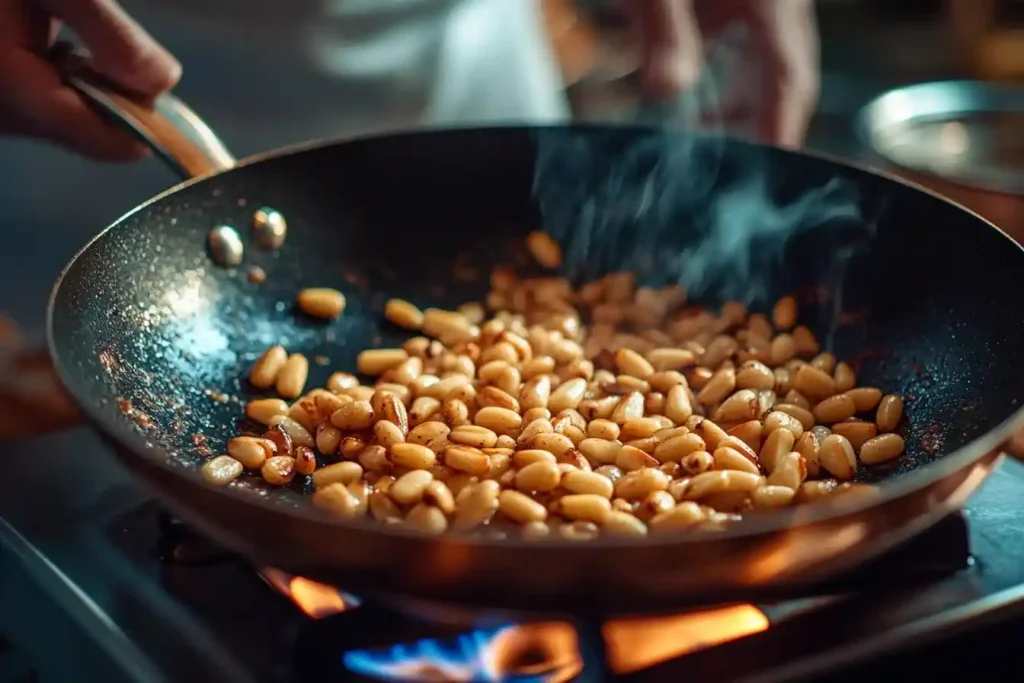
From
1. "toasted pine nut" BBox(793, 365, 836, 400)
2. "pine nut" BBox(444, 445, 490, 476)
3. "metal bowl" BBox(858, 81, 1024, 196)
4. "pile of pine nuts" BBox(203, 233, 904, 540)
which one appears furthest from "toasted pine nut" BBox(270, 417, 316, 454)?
"metal bowl" BBox(858, 81, 1024, 196)

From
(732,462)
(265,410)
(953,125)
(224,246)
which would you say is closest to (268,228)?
(224,246)

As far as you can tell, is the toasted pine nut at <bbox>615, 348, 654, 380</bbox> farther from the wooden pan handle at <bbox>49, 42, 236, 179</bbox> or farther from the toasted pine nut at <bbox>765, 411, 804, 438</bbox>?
the wooden pan handle at <bbox>49, 42, 236, 179</bbox>

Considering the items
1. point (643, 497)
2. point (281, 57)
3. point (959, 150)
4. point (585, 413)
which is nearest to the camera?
point (643, 497)

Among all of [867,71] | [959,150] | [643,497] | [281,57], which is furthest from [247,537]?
[867,71]

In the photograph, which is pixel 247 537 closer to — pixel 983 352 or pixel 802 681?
pixel 802 681

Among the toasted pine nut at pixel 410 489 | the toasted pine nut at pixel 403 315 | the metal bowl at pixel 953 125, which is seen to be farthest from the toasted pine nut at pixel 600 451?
the metal bowl at pixel 953 125

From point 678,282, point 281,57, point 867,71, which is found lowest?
point 678,282

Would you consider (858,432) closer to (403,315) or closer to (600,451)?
(600,451)
